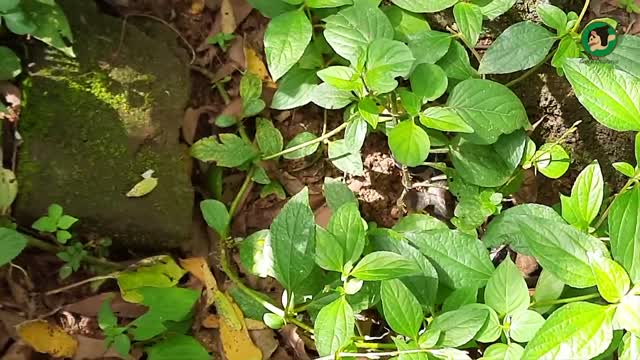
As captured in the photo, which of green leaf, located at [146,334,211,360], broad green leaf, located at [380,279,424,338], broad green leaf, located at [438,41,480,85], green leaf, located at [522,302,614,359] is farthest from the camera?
broad green leaf, located at [438,41,480,85]

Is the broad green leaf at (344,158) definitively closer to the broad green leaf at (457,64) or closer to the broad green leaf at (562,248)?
the broad green leaf at (457,64)

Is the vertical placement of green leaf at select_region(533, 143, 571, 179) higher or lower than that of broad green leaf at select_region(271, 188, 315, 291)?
higher

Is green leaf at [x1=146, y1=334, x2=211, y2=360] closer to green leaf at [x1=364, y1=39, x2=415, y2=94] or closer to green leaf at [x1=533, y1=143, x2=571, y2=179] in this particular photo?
green leaf at [x1=364, y1=39, x2=415, y2=94]

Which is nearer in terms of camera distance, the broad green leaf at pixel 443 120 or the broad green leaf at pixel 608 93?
the broad green leaf at pixel 608 93

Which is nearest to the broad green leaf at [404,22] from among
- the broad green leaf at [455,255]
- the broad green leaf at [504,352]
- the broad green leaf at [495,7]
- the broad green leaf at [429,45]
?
the broad green leaf at [429,45]

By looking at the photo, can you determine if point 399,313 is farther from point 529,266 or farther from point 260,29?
point 260,29

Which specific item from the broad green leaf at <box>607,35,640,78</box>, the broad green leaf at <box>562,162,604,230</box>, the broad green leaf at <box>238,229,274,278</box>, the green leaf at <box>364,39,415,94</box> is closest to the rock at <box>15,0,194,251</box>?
the broad green leaf at <box>238,229,274,278</box>

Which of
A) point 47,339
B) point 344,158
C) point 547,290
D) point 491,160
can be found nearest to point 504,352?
point 547,290
